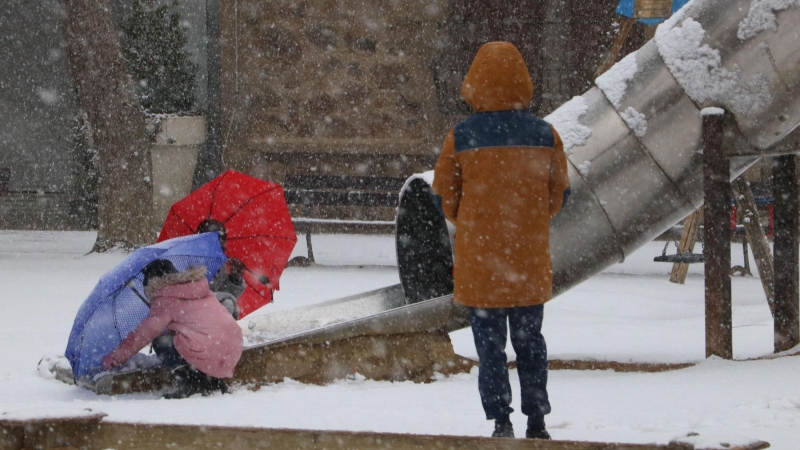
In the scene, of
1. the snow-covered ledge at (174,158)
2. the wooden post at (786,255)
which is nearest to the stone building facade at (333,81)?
the snow-covered ledge at (174,158)

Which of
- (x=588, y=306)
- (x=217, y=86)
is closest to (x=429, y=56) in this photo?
(x=217, y=86)

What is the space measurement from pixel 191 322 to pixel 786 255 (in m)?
3.08

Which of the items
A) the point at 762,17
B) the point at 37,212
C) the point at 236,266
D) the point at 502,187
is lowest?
the point at 37,212

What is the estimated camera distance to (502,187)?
3617mm

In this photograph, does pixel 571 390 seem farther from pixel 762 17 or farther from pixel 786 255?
pixel 762 17

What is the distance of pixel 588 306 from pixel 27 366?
13.2ft

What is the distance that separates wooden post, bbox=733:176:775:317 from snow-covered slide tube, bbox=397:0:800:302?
47.1 inches

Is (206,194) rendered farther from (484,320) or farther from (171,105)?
(171,105)

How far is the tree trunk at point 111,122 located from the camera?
9.88m

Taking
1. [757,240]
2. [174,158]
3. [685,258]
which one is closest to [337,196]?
[174,158]

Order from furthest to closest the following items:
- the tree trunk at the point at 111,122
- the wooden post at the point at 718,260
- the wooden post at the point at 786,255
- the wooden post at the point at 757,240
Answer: the tree trunk at the point at 111,122, the wooden post at the point at 757,240, the wooden post at the point at 786,255, the wooden post at the point at 718,260

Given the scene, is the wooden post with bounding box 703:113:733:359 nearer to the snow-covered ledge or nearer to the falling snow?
the falling snow

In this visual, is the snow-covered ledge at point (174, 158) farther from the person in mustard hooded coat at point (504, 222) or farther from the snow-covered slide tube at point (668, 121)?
the person in mustard hooded coat at point (504, 222)

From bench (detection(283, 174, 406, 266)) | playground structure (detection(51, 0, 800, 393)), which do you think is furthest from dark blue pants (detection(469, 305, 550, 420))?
bench (detection(283, 174, 406, 266))
